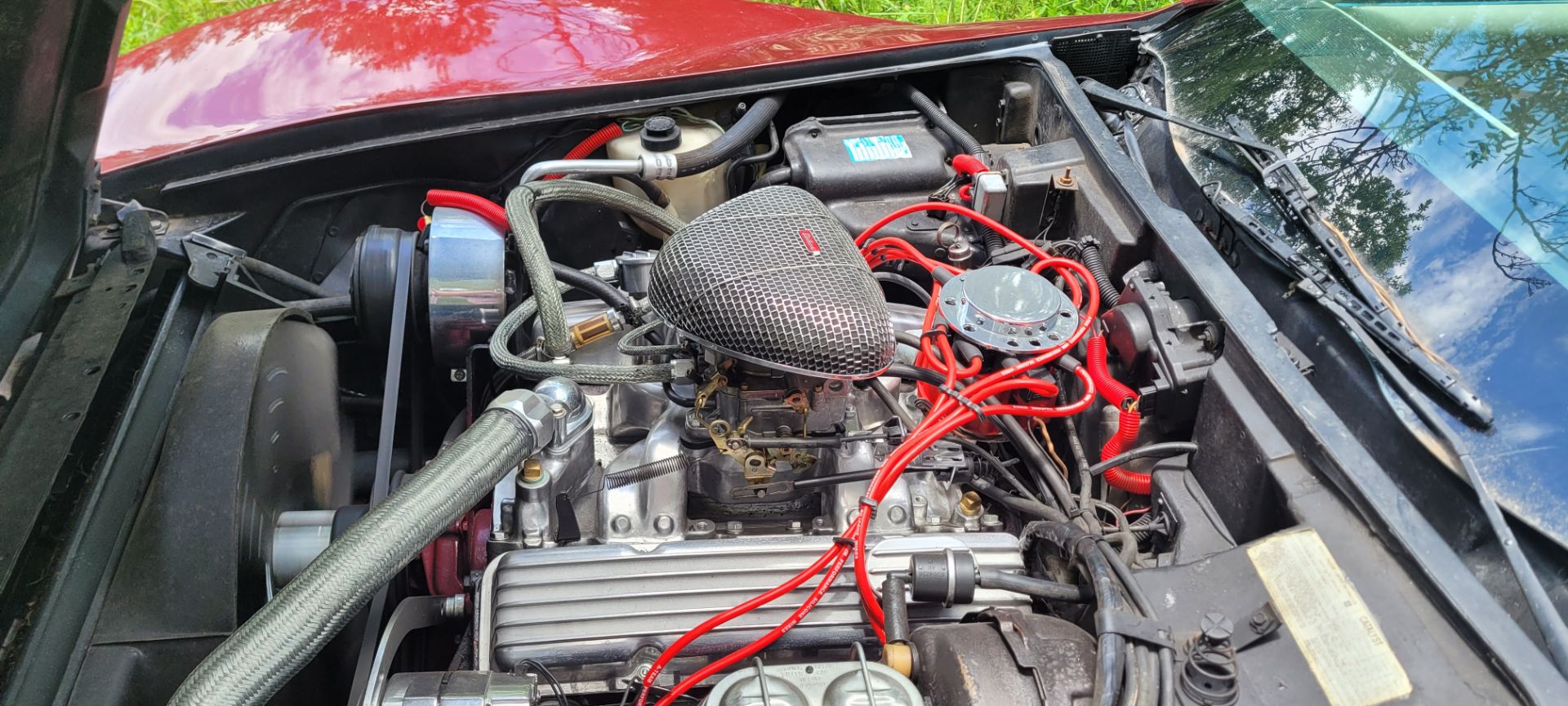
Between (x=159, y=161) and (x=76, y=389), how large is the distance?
0.71m

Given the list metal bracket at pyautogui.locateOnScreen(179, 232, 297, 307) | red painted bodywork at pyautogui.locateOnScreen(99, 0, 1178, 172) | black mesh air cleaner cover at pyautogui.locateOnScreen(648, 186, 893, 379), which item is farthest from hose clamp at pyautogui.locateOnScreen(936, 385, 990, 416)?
metal bracket at pyautogui.locateOnScreen(179, 232, 297, 307)

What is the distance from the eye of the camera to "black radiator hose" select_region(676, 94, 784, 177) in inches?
78.2

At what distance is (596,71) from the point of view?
2055 millimetres

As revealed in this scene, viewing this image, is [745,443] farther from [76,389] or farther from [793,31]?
[793,31]

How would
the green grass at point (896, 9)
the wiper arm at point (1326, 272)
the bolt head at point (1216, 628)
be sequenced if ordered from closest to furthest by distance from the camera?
the bolt head at point (1216, 628) < the wiper arm at point (1326, 272) < the green grass at point (896, 9)

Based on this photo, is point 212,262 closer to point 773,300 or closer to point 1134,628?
point 773,300

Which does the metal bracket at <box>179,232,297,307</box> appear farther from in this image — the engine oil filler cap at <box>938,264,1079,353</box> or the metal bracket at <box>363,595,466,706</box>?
the engine oil filler cap at <box>938,264,1079,353</box>

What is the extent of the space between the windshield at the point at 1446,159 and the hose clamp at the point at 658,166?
3.22ft

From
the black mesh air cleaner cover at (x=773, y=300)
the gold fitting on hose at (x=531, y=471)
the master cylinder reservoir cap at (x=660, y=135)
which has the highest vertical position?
the black mesh air cleaner cover at (x=773, y=300)

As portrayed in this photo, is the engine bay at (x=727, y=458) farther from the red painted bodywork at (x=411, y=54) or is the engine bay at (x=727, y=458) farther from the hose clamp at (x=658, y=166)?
the red painted bodywork at (x=411, y=54)

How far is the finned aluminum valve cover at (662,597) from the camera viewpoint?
53.5 inches

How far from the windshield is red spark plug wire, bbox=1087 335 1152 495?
0.37m

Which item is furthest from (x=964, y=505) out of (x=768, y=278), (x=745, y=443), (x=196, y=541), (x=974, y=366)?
(x=196, y=541)

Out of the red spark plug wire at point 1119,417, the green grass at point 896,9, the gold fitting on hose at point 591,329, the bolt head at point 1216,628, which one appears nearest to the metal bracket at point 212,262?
the gold fitting on hose at point 591,329
